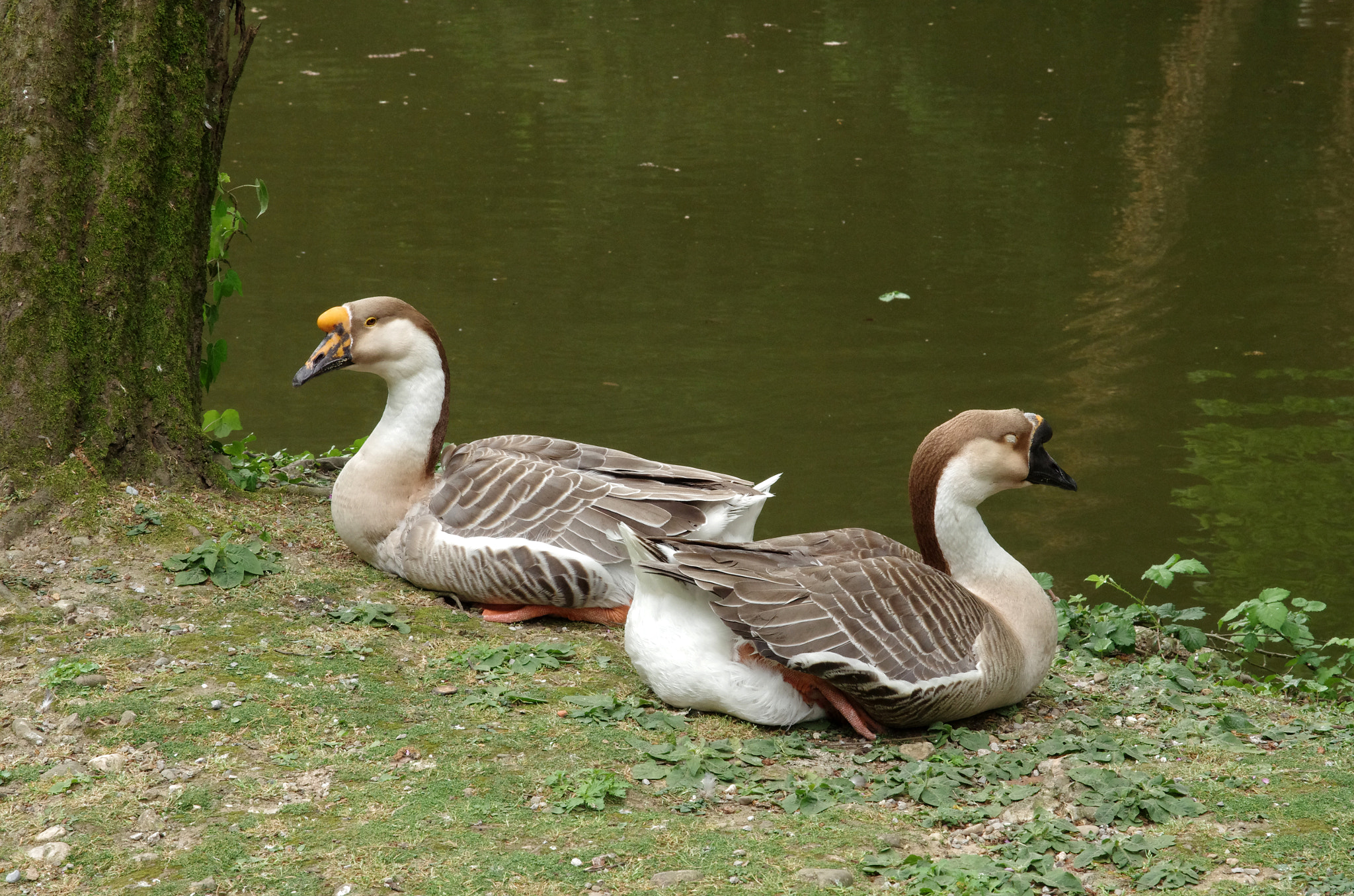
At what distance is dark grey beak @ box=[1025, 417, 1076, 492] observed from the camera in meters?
5.19

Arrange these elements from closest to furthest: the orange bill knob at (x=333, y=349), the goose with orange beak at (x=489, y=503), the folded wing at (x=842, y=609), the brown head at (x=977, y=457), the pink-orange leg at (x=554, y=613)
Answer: the folded wing at (x=842, y=609) → the brown head at (x=977, y=457) → the goose with orange beak at (x=489, y=503) → the pink-orange leg at (x=554, y=613) → the orange bill knob at (x=333, y=349)

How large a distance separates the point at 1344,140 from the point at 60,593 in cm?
1795

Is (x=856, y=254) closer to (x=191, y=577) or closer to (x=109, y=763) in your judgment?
(x=191, y=577)

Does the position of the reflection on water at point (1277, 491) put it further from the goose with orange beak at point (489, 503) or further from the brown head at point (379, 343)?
the brown head at point (379, 343)

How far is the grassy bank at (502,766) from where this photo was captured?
3.73 m

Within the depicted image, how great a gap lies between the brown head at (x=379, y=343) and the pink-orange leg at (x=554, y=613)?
869 millimetres

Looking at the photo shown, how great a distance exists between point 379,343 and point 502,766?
2.56 metres

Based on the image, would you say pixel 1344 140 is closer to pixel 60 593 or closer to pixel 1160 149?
pixel 1160 149

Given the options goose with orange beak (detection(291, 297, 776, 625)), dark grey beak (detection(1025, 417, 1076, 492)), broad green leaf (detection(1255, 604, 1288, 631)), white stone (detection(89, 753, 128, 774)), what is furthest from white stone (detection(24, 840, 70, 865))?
broad green leaf (detection(1255, 604, 1288, 631))

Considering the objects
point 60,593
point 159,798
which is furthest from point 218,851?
point 60,593

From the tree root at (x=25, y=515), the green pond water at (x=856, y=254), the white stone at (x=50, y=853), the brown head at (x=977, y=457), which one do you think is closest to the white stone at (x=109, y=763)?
the white stone at (x=50, y=853)

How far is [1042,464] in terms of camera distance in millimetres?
5242

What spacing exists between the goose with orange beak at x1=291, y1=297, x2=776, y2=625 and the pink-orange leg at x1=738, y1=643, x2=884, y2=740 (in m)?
1.14

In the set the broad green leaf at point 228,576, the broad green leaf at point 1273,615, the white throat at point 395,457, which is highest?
the white throat at point 395,457
